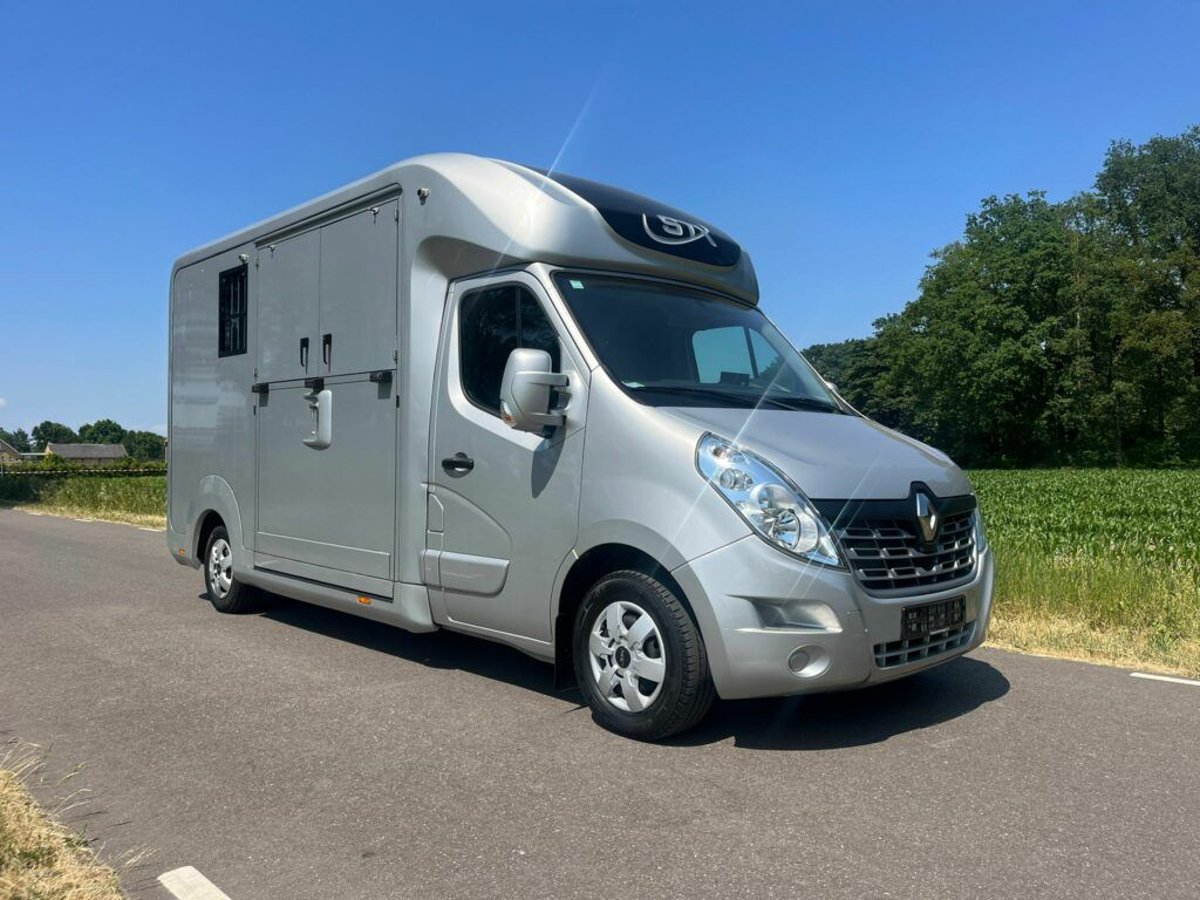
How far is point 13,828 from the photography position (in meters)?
3.13

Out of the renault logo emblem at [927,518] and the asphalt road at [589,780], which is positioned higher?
the renault logo emblem at [927,518]

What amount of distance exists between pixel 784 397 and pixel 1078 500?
20056 mm

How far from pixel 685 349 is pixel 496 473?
1.21 m

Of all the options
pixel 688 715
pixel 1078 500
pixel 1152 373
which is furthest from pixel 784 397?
pixel 1152 373

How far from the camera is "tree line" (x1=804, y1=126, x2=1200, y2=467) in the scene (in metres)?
52.9

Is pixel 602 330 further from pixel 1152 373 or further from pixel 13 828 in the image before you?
pixel 1152 373

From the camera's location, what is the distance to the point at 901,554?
427cm

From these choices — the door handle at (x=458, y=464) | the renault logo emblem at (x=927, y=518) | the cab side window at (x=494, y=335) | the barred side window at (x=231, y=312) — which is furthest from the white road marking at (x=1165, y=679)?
the barred side window at (x=231, y=312)

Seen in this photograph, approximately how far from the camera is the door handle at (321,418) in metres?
6.29

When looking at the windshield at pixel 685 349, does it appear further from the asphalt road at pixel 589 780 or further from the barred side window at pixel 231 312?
the barred side window at pixel 231 312

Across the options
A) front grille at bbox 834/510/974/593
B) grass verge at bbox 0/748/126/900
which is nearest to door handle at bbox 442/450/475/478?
front grille at bbox 834/510/974/593

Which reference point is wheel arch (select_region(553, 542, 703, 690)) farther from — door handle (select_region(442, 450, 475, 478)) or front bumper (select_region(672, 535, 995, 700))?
door handle (select_region(442, 450, 475, 478))

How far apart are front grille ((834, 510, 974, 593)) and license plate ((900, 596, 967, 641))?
97mm

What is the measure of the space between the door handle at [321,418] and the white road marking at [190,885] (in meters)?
3.50
